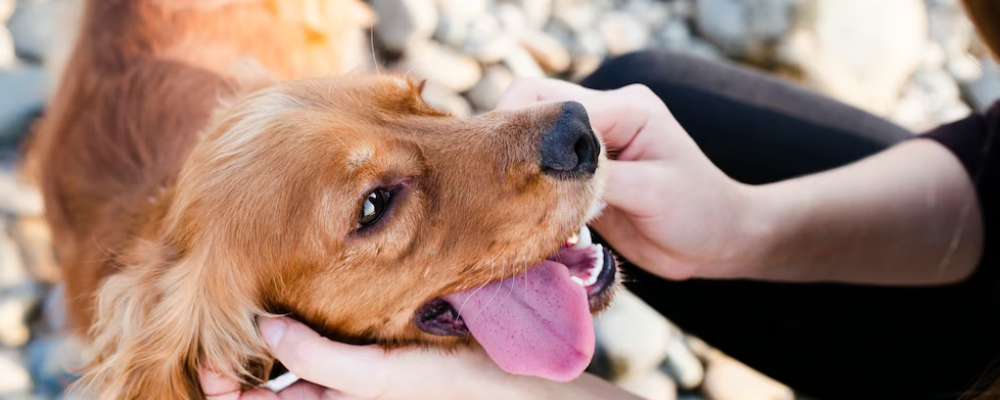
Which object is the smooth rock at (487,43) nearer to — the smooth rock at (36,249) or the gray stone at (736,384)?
the gray stone at (736,384)

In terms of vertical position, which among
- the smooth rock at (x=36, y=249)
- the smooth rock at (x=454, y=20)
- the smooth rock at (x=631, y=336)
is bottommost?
the smooth rock at (x=631, y=336)

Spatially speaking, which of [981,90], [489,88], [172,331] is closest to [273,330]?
[172,331]

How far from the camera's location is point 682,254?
192cm

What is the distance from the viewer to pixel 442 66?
3662mm

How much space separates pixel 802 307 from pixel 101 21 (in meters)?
2.26

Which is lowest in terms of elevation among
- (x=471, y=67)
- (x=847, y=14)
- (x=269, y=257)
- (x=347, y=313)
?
(x=847, y=14)

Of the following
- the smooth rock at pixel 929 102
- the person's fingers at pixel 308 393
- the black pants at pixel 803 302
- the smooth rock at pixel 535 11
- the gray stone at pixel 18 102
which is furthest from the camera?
the smooth rock at pixel 929 102

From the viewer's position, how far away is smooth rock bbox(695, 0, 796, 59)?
429 centimetres

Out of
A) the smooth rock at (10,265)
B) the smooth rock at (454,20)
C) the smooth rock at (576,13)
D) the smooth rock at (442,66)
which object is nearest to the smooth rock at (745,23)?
the smooth rock at (576,13)

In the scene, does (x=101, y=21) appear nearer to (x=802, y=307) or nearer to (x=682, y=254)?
(x=682, y=254)

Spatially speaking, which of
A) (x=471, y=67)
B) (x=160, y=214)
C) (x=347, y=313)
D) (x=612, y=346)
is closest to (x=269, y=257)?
(x=347, y=313)

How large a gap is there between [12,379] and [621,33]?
3.08 m

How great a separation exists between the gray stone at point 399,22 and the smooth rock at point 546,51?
565 mm

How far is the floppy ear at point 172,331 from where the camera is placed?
1785 millimetres
